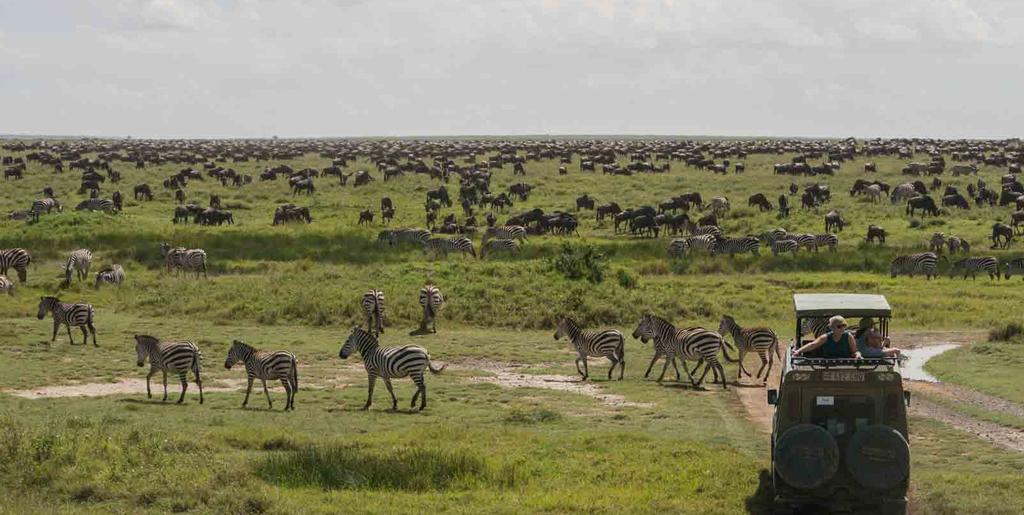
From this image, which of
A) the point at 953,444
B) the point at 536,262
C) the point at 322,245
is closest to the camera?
the point at 953,444

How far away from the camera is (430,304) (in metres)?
32.8

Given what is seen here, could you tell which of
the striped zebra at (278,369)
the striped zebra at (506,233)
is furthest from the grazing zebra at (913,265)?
the striped zebra at (278,369)

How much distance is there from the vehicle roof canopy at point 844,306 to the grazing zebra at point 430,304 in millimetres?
18112

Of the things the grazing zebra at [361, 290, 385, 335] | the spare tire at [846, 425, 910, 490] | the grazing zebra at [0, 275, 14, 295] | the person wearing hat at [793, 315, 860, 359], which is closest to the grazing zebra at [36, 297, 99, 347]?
the grazing zebra at [361, 290, 385, 335]

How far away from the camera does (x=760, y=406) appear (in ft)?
73.8

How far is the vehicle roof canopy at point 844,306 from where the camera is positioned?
14.9 meters

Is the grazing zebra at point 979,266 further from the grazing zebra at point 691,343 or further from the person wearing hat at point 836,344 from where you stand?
the person wearing hat at point 836,344

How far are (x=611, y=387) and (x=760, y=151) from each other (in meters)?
93.4

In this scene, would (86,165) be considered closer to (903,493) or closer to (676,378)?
(676,378)

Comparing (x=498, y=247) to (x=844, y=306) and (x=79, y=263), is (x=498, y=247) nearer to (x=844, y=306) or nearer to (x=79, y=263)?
(x=79, y=263)

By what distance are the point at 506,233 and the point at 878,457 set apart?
1566 inches

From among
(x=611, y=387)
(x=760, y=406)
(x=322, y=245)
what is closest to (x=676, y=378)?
(x=611, y=387)

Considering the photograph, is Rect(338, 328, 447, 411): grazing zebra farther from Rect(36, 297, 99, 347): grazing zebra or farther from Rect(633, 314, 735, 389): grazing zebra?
Rect(36, 297, 99, 347): grazing zebra

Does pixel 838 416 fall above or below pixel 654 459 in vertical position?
above
